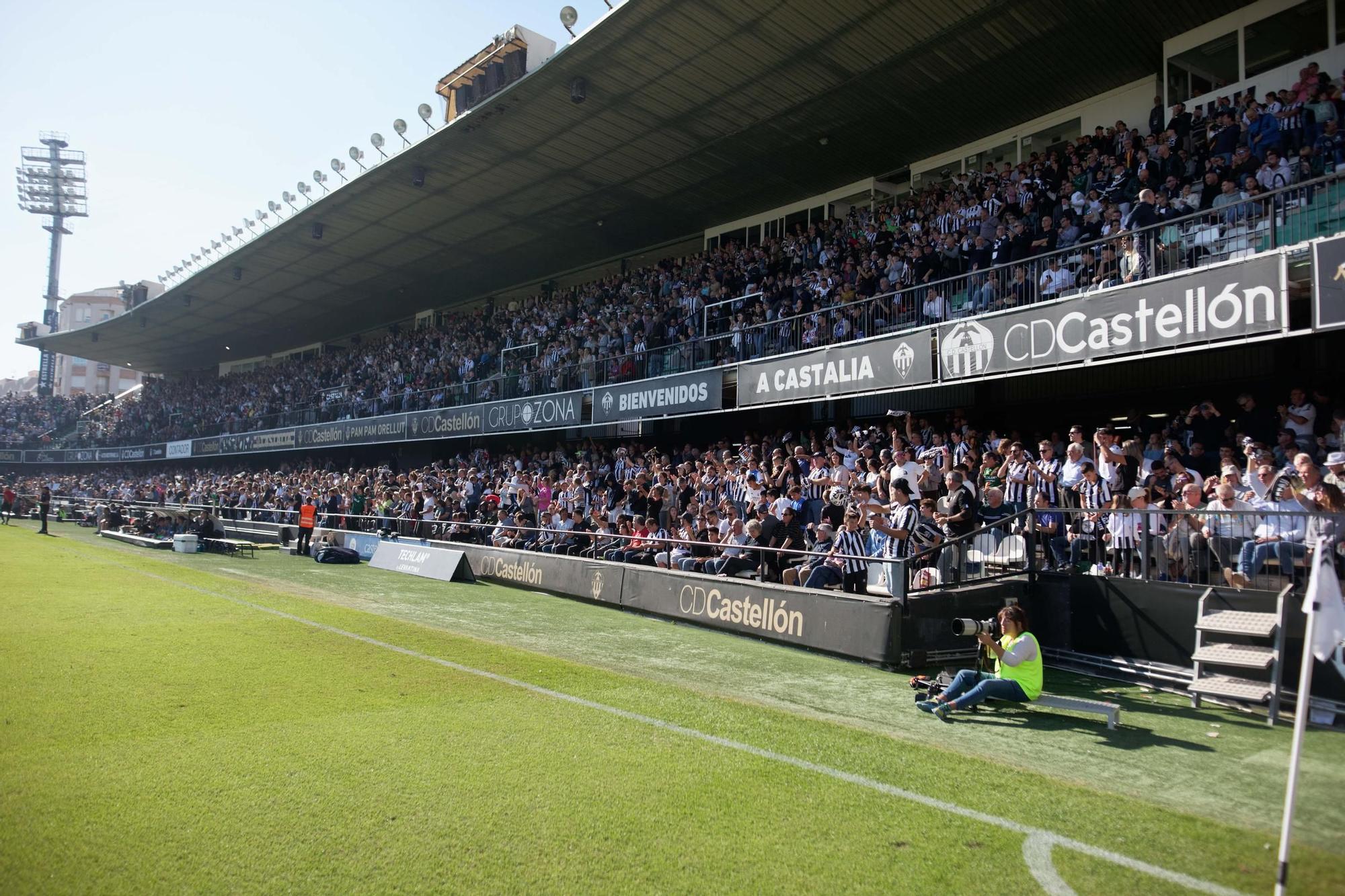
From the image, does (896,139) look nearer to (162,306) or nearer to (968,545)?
(968,545)

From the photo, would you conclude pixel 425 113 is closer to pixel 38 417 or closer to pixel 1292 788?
pixel 1292 788

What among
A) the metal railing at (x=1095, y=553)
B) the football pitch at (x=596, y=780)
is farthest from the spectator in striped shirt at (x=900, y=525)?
the football pitch at (x=596, y=780)

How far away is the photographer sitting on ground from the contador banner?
1102cm

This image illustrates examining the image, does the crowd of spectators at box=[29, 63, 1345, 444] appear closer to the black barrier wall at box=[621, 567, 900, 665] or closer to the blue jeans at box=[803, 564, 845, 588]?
the blue jeans at box=[803, 564, 845, 588]

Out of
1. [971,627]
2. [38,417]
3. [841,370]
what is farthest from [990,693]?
[38,417]

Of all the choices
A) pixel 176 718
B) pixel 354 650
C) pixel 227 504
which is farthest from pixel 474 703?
pixel 227 504

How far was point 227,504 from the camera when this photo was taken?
35.4 metres

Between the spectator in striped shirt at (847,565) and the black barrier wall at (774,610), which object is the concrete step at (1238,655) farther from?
the spectator in striped shirt at (847,565)

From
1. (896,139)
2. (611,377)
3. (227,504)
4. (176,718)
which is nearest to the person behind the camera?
(176,718)

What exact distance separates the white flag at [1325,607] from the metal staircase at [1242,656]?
3.60 meters

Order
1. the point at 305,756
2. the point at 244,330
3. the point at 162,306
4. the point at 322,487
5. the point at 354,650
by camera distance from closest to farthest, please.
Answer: the point at 305,756, the point at 354,650, the point at 322,487, the point at 162,306, the point at 244,330

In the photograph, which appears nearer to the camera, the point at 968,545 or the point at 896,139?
the point at 968,545

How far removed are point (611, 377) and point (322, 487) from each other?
16014mm

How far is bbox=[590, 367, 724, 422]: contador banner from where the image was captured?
60.2 ft
